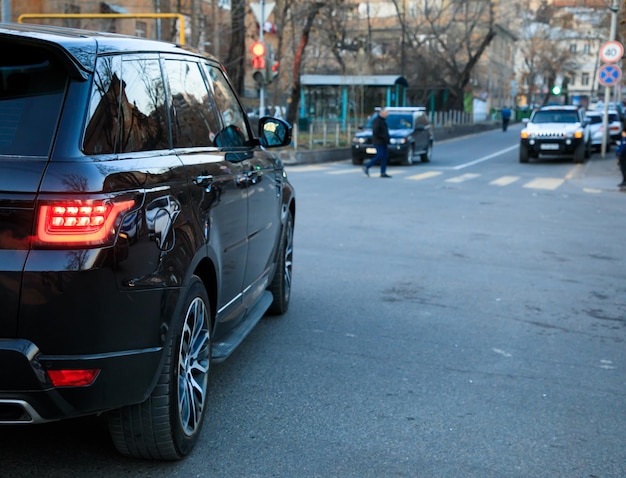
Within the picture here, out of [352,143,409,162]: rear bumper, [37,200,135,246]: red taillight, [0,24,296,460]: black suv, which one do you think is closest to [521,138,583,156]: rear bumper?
[352,143,409,162]: rear bumper

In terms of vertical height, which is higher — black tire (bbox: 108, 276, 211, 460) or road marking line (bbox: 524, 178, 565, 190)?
black tire (bbox: 108, 276, 211, 460)

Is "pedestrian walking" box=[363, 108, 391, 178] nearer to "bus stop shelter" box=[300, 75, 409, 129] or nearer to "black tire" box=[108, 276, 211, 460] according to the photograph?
"bus stop shelter" box=[300, 75, 409, 129]

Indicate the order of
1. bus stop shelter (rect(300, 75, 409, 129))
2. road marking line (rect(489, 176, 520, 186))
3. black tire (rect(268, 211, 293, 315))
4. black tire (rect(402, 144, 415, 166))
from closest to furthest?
black tire (rect(268, 211, 293, 315))
road marking line (rect(489, 176, 520, 186))
black tire (rect(402, 144, 415, 166))
bus stop shelter (rect(300, 75, 409, 129))

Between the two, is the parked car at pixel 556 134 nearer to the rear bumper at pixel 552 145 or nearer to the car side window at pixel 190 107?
the rear bumper at pixel 552 145

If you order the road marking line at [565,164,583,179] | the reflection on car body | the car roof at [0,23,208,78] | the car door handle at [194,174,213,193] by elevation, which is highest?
the car roof at [0,23,208,78]

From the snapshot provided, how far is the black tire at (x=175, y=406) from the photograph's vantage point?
338cm

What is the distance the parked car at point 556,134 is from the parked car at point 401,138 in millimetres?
3404

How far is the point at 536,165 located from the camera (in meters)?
26.6

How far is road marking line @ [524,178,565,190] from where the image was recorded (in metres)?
18.8

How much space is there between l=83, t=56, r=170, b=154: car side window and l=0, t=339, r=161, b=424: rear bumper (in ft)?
2.64

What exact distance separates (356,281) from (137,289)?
196 inches

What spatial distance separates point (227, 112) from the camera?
16.5ft

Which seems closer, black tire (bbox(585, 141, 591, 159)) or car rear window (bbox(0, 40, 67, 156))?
car rear window (bbox(0, 40, 67, 156))

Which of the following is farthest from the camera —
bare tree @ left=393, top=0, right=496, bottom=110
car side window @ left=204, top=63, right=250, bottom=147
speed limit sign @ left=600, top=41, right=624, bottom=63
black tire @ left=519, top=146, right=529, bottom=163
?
bare tree @ left=393, top=0, right=496, bottom=110
